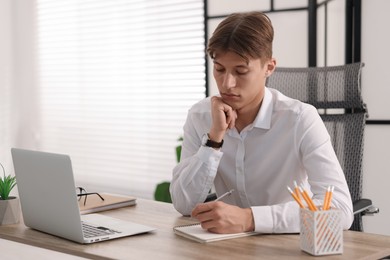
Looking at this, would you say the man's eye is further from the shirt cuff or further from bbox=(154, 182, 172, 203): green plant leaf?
bbox=(154, 182, 172, 203): green plant leaf

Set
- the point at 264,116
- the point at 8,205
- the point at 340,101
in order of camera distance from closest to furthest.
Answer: the point at 8,205, the point at 264,116, the point at 340,101

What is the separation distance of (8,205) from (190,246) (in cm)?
59

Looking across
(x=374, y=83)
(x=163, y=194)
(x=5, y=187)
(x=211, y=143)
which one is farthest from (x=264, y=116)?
(x=163, y=194)

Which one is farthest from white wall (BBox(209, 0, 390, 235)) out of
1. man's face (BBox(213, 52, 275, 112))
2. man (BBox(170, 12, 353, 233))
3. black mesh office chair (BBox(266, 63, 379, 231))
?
man's face (BBox(213, 52, 275, 112))

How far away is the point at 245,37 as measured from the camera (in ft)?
5.53

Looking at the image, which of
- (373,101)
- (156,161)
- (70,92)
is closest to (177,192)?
(373,101)

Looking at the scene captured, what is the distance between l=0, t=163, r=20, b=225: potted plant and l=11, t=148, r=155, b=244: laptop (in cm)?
6

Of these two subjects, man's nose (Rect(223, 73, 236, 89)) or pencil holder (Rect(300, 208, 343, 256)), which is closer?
pencil holder (Rect(300, 208, 343, 256))

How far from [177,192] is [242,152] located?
0.82ft

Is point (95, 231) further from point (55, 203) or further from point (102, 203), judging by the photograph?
point (102, 203)

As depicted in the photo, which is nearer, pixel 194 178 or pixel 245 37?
pixel 245 37

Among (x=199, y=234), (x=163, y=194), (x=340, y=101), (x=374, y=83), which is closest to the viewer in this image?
(x=199, y=234)

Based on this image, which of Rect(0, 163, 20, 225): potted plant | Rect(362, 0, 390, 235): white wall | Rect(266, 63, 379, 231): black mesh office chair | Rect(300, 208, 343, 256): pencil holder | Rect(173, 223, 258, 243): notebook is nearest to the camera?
Rect(300, 208, 343, 256): pencil holder

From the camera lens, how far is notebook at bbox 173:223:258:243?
142 cm
